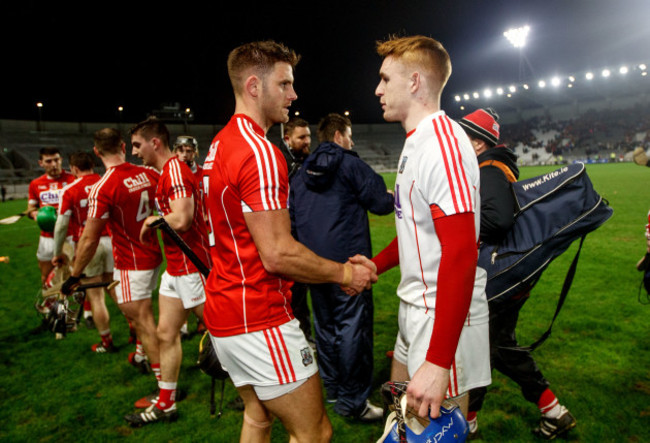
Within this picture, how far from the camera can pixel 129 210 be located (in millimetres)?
3893

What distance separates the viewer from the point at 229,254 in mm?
1910

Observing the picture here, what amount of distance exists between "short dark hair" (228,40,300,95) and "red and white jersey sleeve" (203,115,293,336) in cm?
27

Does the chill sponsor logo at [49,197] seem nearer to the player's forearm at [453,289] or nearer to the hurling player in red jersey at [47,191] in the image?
the hurling player in red jersey at [47,191]

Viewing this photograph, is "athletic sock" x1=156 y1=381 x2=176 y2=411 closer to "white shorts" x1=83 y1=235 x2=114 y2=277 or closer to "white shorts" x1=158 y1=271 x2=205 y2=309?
"white shorts" x1=158 y1=271 x2=205 y2=309

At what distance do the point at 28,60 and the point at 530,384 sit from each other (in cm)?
4331

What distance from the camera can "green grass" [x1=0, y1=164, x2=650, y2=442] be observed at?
3271 mm

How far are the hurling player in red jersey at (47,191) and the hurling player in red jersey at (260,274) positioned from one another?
6220mm

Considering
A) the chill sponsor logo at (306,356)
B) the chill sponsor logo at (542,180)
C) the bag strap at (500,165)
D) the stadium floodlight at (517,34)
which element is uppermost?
the stadium floodlight at (517,34)

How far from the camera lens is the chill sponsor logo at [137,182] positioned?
3.87m

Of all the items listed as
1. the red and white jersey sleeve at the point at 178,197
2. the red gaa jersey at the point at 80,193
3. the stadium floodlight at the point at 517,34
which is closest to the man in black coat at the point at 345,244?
the red and white jersey sleeve at the point at 178,197

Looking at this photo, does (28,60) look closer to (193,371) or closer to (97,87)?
(97,87)

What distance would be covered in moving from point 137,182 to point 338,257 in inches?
83.6

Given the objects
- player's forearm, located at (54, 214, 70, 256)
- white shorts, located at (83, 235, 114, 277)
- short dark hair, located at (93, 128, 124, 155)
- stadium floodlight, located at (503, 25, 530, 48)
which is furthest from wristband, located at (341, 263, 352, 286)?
stadium floodlight, located at (503, 25, 530, 48)

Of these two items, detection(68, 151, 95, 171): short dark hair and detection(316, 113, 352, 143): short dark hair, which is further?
detection(68, 151, 95, 171): short dark hair
